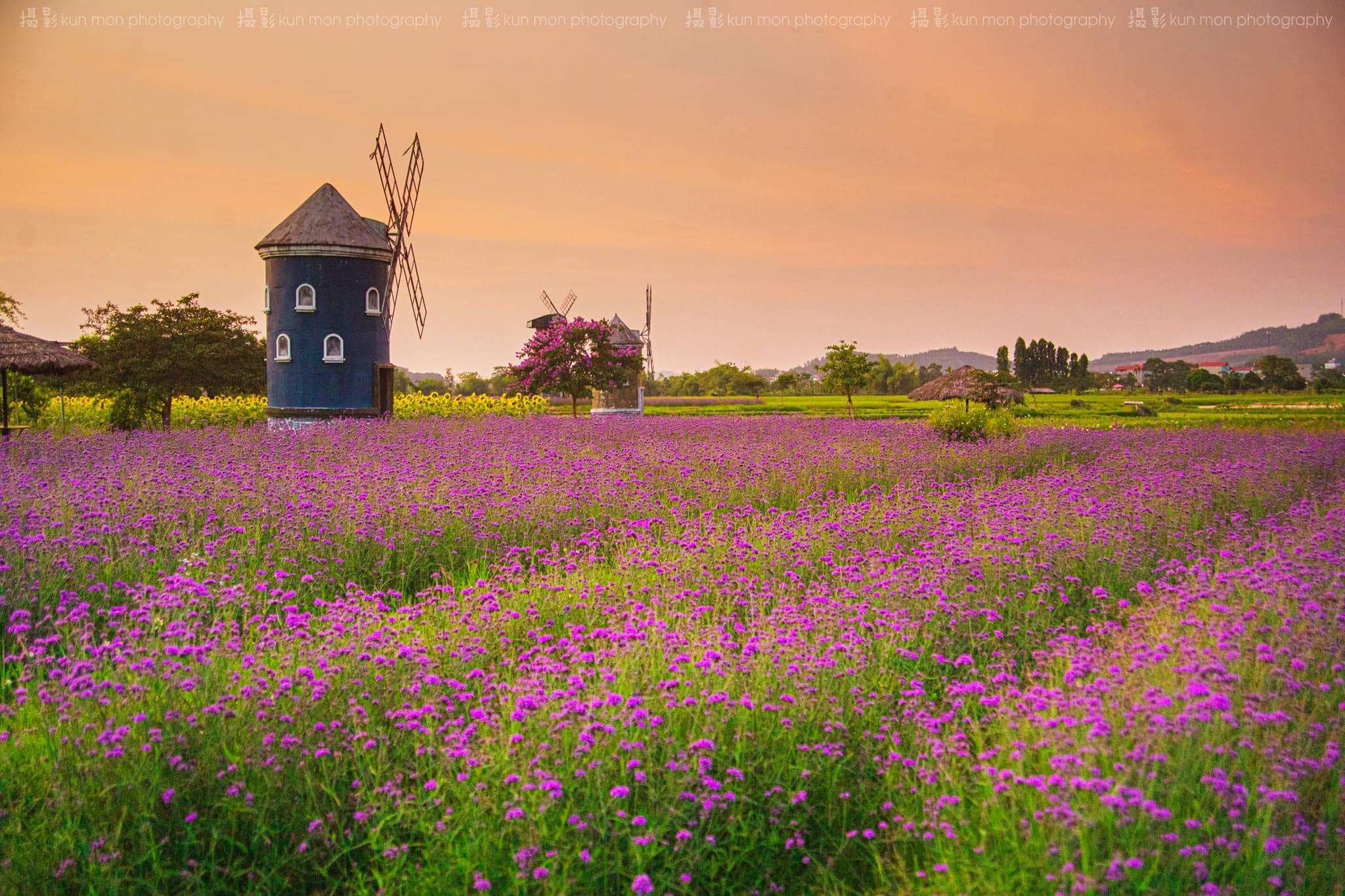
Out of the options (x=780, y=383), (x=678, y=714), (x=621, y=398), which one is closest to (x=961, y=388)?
(x=678, y=714)

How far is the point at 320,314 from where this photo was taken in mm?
22938

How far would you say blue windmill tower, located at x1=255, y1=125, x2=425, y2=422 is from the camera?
2284 cm

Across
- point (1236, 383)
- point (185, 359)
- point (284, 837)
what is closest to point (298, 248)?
point (185, 359)

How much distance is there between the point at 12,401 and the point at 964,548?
34.1 m

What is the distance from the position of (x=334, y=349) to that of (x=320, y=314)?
0.96 meters

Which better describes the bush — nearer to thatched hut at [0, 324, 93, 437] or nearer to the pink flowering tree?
the pink flowering tree

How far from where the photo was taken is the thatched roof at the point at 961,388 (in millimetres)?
22562

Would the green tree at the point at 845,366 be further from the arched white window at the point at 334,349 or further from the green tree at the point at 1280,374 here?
the arched white window at the point at 334,349

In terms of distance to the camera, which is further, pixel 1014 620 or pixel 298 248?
pixel 298 248

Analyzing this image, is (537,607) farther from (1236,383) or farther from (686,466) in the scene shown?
(1236,383)

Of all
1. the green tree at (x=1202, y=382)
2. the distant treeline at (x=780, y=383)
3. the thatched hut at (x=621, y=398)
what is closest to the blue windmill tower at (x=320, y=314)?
the thatched hut at (x=621, y=398)

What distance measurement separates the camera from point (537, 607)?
5574mm

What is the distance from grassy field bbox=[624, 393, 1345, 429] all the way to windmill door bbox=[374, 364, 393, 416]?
14.9 meters

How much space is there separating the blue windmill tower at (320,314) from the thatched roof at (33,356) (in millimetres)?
4210
